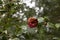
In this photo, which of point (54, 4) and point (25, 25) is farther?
point (54, 4)

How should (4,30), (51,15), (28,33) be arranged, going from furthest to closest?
(51,15), (4,30), (28,33)

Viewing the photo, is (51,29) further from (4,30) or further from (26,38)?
(4,30)

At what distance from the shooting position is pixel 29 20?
3.10 feet

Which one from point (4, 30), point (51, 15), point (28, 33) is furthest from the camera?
point (51, 15)

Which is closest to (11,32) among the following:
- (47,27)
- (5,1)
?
(47,27)

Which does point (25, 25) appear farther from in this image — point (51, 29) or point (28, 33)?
point (51, 29)

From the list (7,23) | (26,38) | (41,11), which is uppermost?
(41,11)

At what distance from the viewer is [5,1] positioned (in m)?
1.28

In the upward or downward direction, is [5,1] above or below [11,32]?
above

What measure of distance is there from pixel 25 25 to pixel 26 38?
0.09 m

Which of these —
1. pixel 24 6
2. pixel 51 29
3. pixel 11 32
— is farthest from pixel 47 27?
pixel 24 6

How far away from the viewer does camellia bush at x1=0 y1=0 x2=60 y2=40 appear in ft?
3.22

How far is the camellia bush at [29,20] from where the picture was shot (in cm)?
98

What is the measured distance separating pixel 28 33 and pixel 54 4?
41 cm
